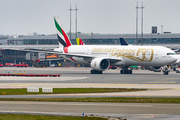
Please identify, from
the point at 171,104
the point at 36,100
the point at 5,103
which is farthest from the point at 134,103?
the point at 5,103

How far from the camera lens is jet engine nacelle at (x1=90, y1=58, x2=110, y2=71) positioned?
64.9 meters

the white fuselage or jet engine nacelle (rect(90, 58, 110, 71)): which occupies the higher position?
the white fuselage

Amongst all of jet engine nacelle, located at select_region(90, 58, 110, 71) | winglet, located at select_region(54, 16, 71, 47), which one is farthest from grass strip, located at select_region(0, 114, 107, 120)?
winglet, located at select_region(54, 16, 71, 47)

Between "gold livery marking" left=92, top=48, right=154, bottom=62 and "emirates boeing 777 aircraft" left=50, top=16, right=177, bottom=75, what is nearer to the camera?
"emirates boeing 777 aircraft" left=50, top=16, right=177, bottom=75

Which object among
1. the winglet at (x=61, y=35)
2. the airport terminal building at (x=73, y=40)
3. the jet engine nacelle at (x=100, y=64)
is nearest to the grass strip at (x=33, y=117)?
the jet engine nacelle at (x=100, y=64)

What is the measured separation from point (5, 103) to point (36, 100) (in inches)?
115

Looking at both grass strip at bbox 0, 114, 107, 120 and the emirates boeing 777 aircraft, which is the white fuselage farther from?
grass strip at bbox 0, 114, 107, 120

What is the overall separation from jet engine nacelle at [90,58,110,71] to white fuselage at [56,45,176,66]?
1.60 meters

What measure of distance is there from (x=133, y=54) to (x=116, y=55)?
4.20m

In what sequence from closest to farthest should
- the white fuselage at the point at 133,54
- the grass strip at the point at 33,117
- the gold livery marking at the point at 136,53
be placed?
1. the grass strip at the point at 33,117
2. the white fuselage at the point at 133,54
3. the gold livery marking at the point at 136,53

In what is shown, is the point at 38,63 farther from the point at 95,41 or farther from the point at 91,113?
the point at 91,113

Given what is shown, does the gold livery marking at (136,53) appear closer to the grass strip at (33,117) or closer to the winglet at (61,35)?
the winglet at (61,35)

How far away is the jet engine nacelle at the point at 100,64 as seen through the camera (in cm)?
6488

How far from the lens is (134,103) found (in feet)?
85.6
